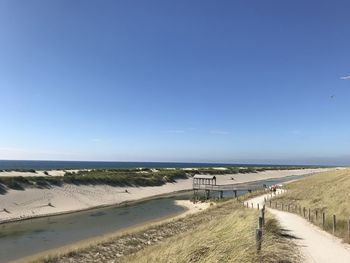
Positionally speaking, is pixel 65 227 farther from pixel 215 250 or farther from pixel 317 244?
pixel 215 250

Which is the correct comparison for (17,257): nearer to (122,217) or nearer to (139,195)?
(122,217)

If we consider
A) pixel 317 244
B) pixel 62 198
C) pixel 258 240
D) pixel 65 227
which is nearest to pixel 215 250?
pixel 258 240

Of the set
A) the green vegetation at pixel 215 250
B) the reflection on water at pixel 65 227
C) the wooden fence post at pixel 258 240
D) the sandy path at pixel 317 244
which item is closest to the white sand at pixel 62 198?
the reflection on water at pixel 65 227

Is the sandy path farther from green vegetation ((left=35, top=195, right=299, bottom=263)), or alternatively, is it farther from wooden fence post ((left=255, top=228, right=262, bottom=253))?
wooden fence post ((left=255, top=228, right=262, bottom=253))

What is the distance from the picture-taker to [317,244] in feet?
52.2

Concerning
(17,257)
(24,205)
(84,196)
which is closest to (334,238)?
(17,257)

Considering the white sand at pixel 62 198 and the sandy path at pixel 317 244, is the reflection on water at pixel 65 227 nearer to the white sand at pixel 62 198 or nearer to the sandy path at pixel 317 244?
the white sand at pixel 62 198

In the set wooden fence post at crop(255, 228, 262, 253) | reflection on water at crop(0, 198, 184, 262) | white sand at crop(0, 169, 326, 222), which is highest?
wooden fence post at crop(255, 228, 262, 253)

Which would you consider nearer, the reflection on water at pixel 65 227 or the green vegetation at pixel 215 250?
the green vegetation at pixel 215 250

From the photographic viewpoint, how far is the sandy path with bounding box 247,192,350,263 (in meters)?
13.3

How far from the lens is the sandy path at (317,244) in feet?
43.7

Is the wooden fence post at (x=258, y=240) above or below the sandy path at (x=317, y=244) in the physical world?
above

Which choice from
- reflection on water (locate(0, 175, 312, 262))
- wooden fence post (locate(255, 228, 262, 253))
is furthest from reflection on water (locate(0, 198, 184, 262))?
wooden fence post (locate(255, 228, 262, 253))

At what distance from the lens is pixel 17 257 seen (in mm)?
23297
